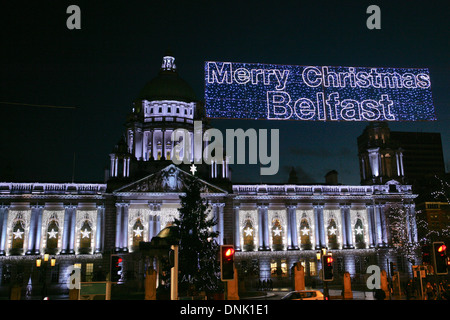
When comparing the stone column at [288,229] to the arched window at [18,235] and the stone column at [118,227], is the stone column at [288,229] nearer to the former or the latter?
the stone column at [118,227]

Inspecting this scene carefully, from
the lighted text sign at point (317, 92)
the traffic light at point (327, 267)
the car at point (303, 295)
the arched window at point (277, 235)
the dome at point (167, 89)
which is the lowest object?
the car at point (303, 295)

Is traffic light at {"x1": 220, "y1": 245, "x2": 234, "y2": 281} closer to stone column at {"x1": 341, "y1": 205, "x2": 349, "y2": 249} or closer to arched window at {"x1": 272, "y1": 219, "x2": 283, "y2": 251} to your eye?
arched window at {"x1": 272, "y1": 219, "x2": 283, "y2": 251}

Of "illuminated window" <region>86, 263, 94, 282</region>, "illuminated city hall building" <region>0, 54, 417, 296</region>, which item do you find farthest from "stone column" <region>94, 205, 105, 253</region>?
"illuminated window" <region>86, 263, 94, 282</region>

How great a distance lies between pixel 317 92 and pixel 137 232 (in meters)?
47.0

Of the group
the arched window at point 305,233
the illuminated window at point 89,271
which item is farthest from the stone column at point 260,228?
the illuminated window at point 89,271

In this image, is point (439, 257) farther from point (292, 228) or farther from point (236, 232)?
point (292, 228)

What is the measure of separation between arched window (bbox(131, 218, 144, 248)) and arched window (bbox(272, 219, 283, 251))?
19.8 m

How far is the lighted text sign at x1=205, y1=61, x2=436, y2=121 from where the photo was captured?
25.9 m

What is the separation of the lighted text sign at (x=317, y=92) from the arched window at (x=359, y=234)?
49.2 meters

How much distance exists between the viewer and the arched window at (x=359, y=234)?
7275cm

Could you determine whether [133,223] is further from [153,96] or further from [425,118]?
[425,118]

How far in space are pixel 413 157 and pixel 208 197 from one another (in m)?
123

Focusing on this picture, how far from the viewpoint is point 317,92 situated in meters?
26.5

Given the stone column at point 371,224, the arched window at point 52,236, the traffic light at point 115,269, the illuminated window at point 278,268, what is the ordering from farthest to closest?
the stone column at point 371,224 < the illuminated window at point 278,268 < the arched window at point 52,236 < the traffic light at point 115,269
